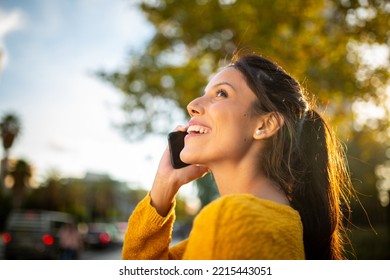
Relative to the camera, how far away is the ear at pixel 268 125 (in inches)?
59.6

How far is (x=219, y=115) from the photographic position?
1.52 meters

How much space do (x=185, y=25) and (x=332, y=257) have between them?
28.7 ft

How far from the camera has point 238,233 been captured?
1.12m

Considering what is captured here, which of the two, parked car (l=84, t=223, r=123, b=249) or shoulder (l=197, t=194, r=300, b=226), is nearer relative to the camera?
shoulder (l=197, t=194, r=300, b=226)

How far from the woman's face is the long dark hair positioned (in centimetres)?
4

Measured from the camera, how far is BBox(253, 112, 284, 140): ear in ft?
4.97

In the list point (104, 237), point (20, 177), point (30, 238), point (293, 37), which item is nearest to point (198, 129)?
point (293, 37)

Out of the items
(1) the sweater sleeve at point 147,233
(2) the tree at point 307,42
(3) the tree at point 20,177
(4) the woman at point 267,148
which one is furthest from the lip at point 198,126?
(3) the tree at point 20,177

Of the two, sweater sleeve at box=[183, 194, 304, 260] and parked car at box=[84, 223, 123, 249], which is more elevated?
parked car at box=[84, 223, 123, 249]

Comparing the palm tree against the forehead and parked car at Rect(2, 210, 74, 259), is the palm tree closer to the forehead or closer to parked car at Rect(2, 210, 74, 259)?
parked car at Rect(2, 210, 74, 259)

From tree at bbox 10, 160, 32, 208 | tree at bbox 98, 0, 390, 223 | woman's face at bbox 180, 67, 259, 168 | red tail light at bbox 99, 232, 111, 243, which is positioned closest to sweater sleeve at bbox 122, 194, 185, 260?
woman's face at bbox 180, 67, 259, 168

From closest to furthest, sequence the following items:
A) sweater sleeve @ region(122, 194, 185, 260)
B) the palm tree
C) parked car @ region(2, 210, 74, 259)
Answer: sweater sleeve @ region(122, 194, 185, 260), parked car @ region(2, 210, 74, 259), the palm tree

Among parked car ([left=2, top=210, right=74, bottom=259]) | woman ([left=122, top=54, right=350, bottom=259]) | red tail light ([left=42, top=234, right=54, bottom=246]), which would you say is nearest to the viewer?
woman ([left=122, top=54, right=350, bottom=259])

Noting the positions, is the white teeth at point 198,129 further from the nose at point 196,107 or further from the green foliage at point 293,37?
the green foliage at point 293,37
